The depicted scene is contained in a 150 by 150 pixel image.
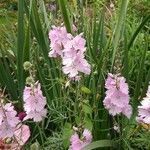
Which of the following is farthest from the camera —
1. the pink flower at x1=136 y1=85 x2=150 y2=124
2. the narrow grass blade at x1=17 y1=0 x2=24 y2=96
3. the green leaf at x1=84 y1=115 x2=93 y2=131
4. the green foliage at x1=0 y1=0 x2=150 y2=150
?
the narrow grass blade at x1=17 y1=0 x2=24 y2=96

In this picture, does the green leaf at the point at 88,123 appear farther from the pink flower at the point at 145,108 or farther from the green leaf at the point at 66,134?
the pink flower at the point at 145,108

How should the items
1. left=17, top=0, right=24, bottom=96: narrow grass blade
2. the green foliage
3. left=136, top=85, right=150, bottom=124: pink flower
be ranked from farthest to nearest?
left=17, top=0, right=24, bottom=96: narrow grass blade → the green foliage → left=136, top=85, right=150, bottom=124: pink flower

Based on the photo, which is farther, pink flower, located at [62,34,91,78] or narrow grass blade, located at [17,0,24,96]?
narrow grass blade, located at [17,0,24,96]

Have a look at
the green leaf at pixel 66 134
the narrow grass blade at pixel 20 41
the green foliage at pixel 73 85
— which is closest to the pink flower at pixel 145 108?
the green foliage at pixel 73 85

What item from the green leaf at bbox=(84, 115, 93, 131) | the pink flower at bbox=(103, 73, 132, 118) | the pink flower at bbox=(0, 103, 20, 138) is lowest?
the green leaf at bbox=(84, 115, 93, 131)

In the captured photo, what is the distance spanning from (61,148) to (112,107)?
42 cm

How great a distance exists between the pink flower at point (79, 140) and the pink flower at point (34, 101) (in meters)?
0.18

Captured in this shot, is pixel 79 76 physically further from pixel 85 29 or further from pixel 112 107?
pixel 85 29

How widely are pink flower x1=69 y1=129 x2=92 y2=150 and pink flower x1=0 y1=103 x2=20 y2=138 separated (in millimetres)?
260

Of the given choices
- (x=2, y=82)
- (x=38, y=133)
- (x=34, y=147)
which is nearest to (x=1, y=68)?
(x=2, y=82)

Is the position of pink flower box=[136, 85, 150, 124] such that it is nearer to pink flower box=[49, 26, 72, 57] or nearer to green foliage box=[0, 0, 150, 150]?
green foliage box=[0, 0, 150, 150]

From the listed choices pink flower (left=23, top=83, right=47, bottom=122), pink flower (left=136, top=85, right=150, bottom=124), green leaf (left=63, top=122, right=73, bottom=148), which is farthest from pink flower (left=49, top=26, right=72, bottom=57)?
pink flower (left=136, top=85, right=150, bottom=124)

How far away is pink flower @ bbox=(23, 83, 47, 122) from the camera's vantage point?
2248mm

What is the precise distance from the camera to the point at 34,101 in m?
2.27
